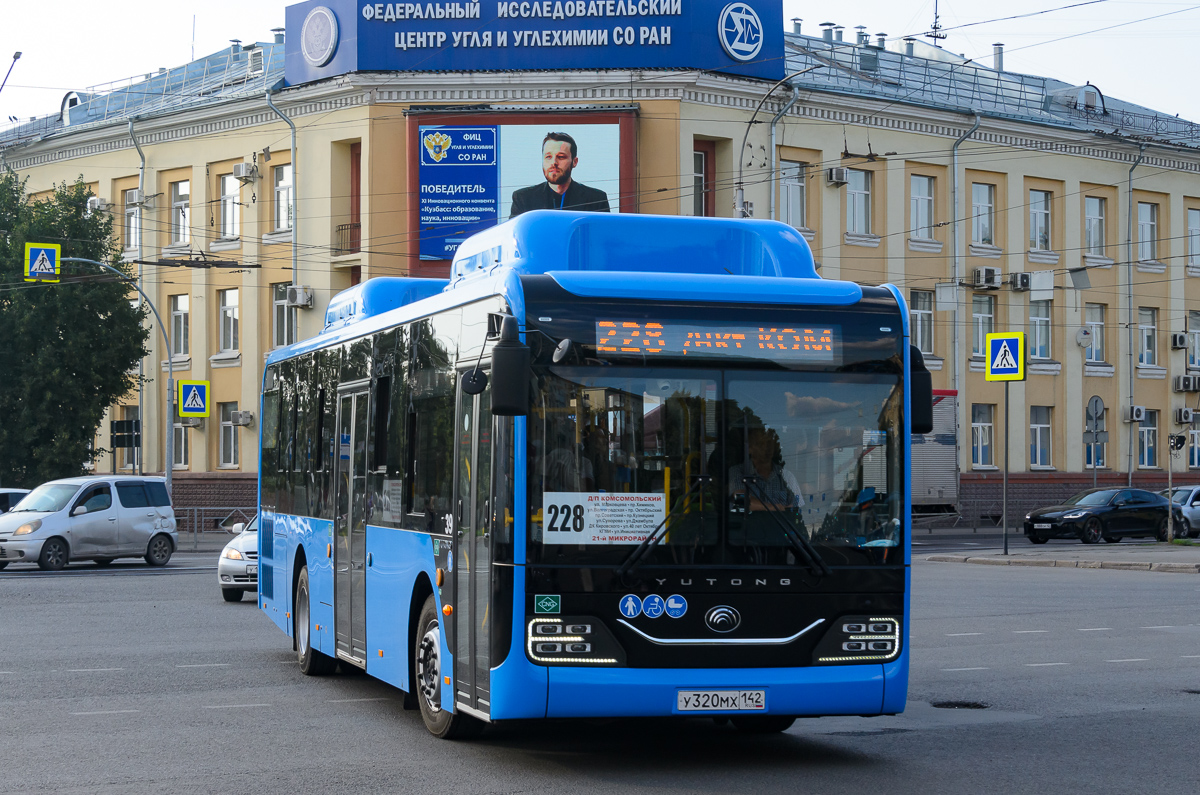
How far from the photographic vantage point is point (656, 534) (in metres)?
8.20

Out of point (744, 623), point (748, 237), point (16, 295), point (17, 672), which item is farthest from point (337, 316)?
point (16, 295)

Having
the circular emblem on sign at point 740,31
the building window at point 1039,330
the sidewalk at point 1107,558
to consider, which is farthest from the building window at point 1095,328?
the sidewalk at point 1107,558

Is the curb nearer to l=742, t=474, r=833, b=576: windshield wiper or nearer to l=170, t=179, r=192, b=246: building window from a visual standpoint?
l=742, t=474, r=833, b=576: windshield wiper

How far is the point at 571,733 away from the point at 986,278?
37.2 m

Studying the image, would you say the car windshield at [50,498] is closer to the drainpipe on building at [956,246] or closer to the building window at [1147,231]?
the drainpipe on building at [956,246]

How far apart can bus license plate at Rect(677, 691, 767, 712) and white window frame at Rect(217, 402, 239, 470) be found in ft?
120

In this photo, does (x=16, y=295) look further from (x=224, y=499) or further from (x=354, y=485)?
(x=354, y=485)

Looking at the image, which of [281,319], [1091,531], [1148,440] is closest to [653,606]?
[1091,531]

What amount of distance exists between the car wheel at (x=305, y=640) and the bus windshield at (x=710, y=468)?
485 cm

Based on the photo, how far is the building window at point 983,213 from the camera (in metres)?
45.9

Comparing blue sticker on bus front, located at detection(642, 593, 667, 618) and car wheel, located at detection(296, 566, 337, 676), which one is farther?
car wheel, located at detection(296, 566, 337, 676)

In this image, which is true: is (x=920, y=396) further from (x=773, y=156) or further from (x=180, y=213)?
(x=180, y=213)

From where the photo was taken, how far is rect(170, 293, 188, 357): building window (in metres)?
45.5

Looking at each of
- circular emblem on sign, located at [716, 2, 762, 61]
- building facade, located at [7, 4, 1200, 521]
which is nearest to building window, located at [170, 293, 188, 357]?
building facade, located at [7, 4, 1200, 521]
